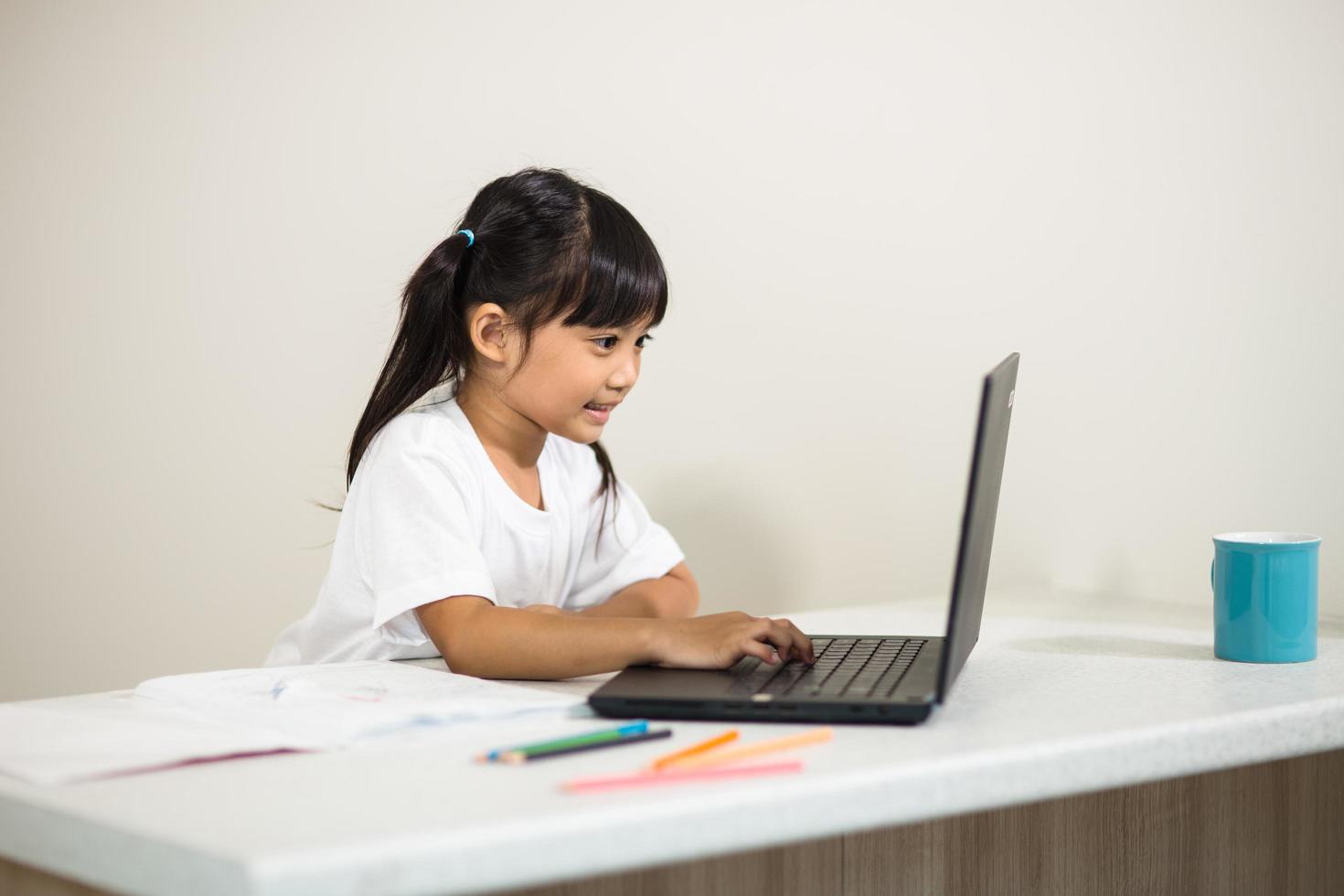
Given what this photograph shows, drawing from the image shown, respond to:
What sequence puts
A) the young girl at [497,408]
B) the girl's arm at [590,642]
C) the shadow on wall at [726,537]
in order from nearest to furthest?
the girl's arm at [590,642]
the young girl at [497,408]
the shadow on wall at [726,537]

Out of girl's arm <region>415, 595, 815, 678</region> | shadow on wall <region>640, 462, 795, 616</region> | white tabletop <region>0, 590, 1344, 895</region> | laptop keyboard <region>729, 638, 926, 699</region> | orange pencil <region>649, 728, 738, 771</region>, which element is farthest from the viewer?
shadow on wall <region>640, 462, 795, 616</region>

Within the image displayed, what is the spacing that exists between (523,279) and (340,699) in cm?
52

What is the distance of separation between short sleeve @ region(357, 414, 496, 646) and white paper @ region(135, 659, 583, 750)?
0.31 ft

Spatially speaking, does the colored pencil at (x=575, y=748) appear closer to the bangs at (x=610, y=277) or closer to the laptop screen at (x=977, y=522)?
the laptop screen at (x=977, y=522)

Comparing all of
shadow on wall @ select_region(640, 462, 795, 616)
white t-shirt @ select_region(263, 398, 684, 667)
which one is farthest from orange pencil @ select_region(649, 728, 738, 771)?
shadow on wall @ select_region(640, 462, 795, 616)

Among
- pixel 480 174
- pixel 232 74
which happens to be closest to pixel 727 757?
pixel 480 174

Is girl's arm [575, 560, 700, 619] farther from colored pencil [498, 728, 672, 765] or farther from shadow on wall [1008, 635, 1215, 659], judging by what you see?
colored pencil [498, 728, 672, 765]

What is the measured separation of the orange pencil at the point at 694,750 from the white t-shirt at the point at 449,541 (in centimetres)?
38

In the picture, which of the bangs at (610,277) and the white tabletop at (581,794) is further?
the bangs at (610,277)

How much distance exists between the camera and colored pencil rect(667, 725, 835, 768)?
26.1 inches

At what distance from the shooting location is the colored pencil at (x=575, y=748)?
67 cm

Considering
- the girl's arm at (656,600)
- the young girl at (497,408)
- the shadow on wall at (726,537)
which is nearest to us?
the young girl at (497,408)

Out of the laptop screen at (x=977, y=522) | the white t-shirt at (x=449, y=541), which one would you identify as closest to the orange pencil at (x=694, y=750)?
the laptop screen at (x=977, y=522)

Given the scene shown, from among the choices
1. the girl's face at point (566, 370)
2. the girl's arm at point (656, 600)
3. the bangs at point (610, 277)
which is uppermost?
the bangs at point (610, 277)
